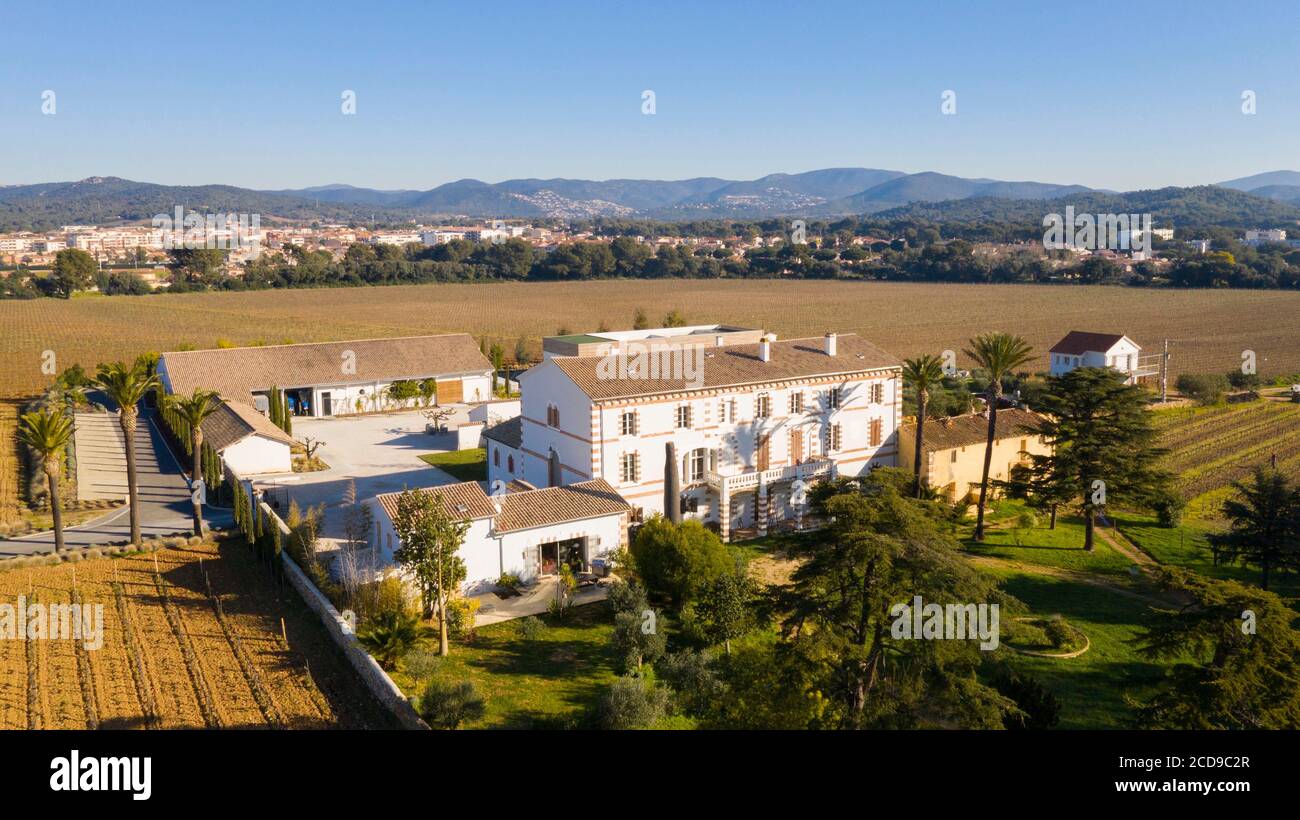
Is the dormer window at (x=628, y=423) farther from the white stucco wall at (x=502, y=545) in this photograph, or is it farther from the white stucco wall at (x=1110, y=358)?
the white stucco wall at (x=1110, y=358)

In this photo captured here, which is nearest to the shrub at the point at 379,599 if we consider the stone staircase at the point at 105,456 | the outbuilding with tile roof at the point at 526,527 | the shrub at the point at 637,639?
the outbuilding with tile roof at the point at 526,527

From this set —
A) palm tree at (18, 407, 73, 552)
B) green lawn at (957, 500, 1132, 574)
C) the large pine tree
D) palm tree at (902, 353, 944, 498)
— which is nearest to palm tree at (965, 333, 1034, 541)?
green lawn at (957, 500, 1132, 574)

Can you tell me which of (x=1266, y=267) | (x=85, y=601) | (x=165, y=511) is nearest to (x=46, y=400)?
(x=165, y=511)

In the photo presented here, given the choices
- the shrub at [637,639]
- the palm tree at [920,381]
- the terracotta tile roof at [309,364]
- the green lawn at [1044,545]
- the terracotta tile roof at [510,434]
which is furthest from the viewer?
the terracotta tile roof at [309,364]

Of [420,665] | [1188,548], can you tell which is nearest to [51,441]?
[420,665]
